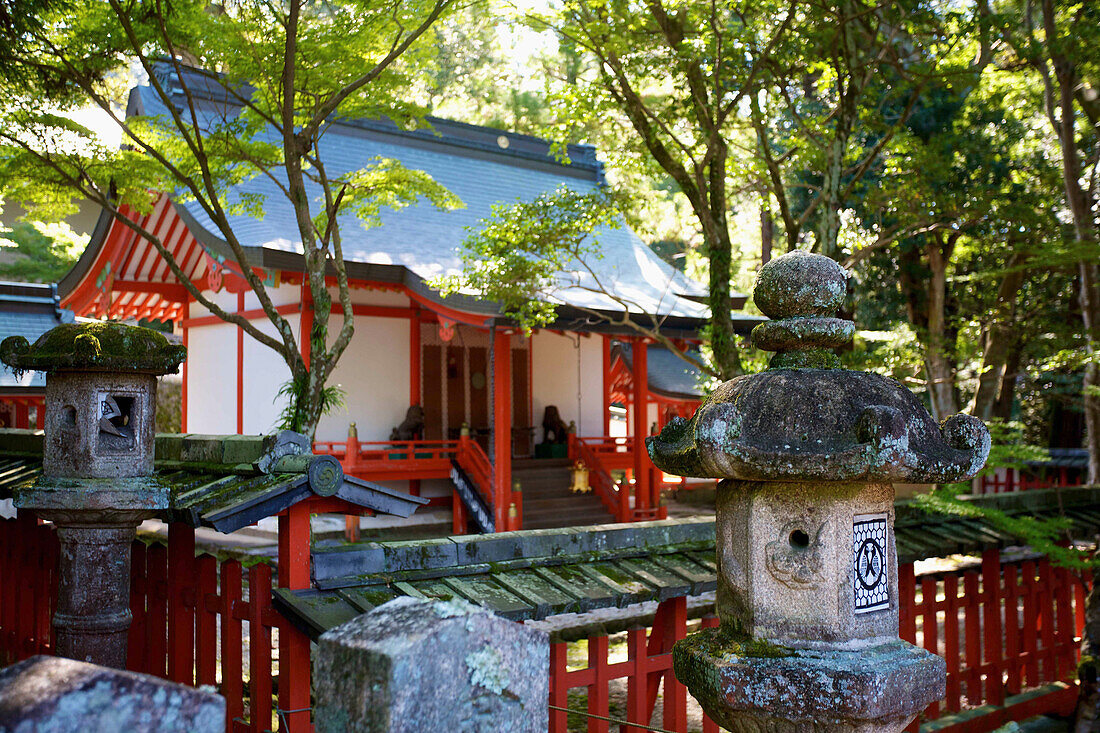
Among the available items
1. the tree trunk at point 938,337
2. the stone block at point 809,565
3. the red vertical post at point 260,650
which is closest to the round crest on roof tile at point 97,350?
the red vertical post at point 260,650

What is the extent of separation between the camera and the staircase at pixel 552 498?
13.6 metres

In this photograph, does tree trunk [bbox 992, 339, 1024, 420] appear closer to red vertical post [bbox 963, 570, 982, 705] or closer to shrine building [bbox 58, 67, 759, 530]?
shrine building [bbox 58, 67, 759, 530]

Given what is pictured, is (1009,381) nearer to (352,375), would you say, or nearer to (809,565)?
(352,375)

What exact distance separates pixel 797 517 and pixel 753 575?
0.26 meters

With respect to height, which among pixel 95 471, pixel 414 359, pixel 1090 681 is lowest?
pixel 1090 681

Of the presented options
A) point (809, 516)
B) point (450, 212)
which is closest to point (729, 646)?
point (809, 516)

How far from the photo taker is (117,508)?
4.43 m

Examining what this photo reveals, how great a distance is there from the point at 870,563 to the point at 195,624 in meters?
3.72

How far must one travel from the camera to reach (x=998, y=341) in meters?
12.3

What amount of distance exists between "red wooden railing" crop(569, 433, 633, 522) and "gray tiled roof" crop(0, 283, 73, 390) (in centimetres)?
967

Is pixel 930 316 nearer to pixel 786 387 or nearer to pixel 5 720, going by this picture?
pixel 786 387

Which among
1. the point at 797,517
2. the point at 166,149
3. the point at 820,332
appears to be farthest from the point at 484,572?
the point at 166,149

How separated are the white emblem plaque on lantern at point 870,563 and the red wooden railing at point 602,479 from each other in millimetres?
10617

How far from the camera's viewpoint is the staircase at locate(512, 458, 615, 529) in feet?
44.8
